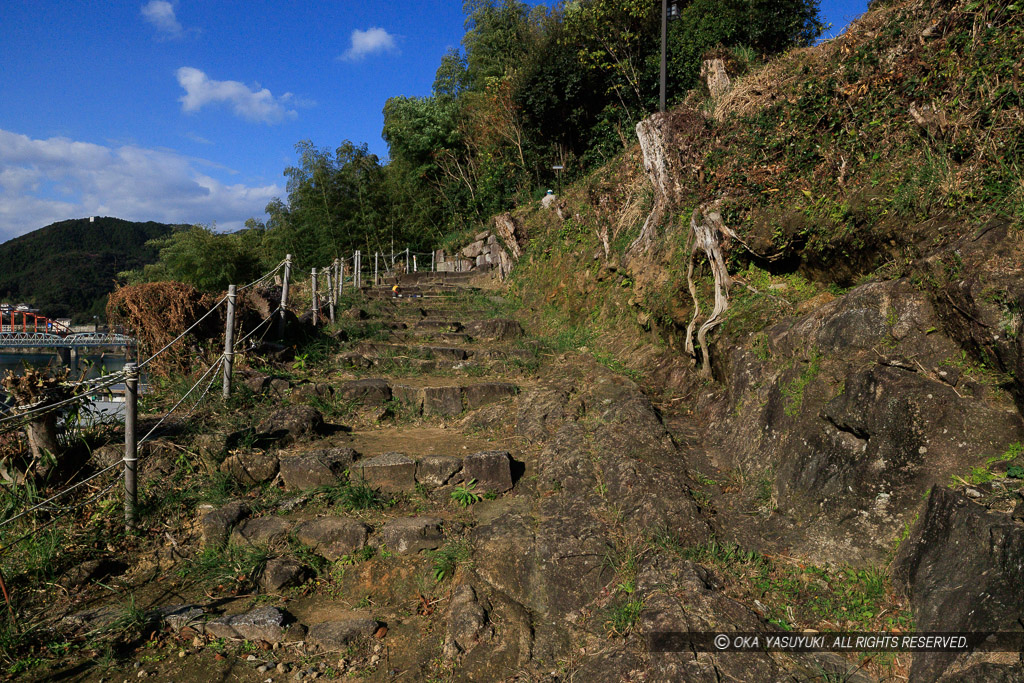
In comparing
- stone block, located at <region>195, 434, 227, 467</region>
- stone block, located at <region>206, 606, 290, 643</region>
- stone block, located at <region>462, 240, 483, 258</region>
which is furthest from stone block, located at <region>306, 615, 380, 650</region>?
stone block, located at <region>462, 240, 483, 258</region>

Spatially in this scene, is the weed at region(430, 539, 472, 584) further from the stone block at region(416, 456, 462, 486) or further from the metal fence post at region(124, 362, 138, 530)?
the metal fence post at region(124, 362, 138, 530)

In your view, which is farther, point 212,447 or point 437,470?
point 212,447

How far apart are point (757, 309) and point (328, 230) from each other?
19.0 metres

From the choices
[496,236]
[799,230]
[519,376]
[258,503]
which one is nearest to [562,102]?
[496,236]

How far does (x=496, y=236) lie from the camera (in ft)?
46.6

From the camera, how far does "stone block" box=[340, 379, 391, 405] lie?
601 cm

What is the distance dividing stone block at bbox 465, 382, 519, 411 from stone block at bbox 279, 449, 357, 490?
1.73 metres

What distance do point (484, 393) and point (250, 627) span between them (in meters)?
3.28

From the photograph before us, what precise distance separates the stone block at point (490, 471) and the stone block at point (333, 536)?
34.8 inches

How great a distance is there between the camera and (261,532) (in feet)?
12.3

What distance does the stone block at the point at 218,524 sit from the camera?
3742 millimetres

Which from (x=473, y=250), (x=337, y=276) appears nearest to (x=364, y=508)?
(x=337, y=276)

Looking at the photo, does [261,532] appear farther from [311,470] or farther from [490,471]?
[490,471]

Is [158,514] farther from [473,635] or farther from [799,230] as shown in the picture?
[799,230]
